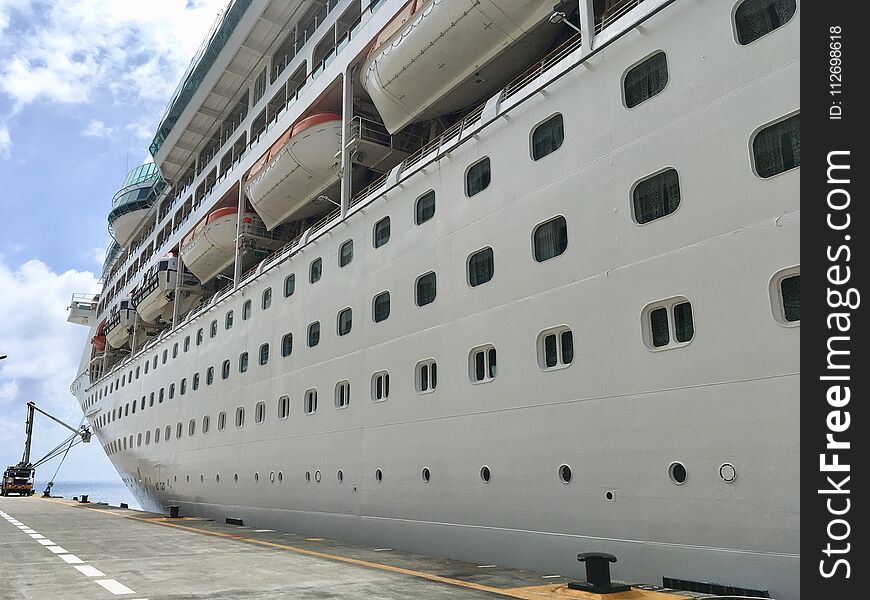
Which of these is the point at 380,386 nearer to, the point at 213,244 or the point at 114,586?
the point at 114,586

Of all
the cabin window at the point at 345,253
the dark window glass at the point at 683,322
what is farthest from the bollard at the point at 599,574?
the cabin window at the point at 345,253

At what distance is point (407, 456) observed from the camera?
10125mm

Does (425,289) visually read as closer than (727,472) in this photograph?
No

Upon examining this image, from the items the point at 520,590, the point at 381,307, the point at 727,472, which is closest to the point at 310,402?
the point at 381,307

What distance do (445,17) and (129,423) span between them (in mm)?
21977

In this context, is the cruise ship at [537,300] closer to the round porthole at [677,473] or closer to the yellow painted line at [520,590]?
the round porthole at [677,473]

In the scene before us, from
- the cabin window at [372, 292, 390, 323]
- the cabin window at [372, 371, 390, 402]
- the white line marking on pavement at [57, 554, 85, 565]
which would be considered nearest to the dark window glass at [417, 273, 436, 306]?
the cabin window at [372, 292, 390, 323]

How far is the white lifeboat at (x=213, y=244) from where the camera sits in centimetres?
2056

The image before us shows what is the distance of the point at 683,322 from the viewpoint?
671 cm

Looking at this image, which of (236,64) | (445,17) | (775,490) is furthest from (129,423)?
(775,490)

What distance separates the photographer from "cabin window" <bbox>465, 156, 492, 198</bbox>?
9.82 meters

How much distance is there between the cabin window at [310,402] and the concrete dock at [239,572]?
253cm

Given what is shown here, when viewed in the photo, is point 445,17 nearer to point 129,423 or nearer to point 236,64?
point 236,64

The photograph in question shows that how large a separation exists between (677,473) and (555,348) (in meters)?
2.18
